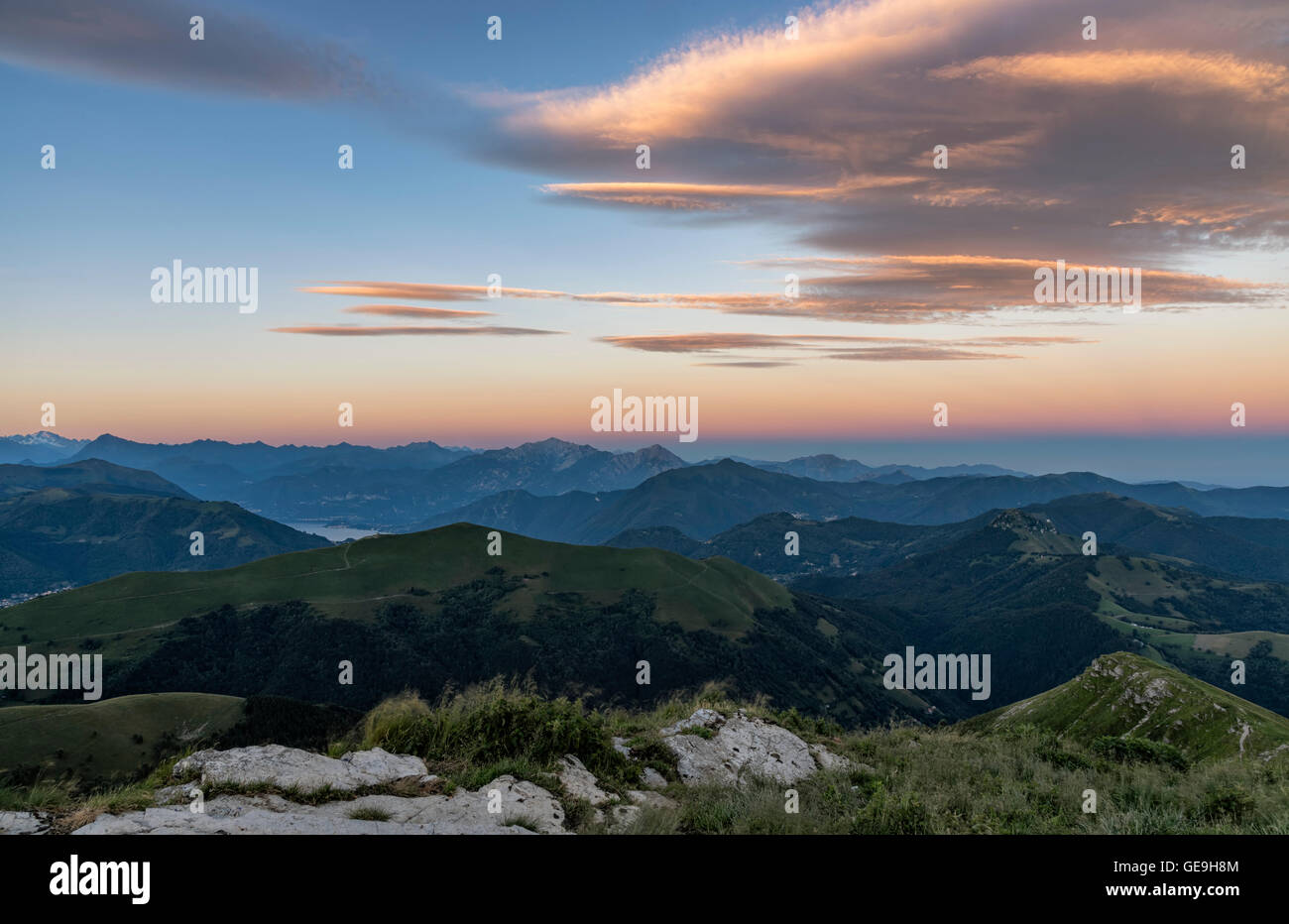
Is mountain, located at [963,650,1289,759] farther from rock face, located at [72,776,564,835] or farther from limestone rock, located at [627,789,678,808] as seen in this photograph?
rock face, located at [72,776,564,835]

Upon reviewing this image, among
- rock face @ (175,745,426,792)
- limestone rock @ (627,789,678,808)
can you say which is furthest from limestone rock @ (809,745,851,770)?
rock face @ (175,745,426,792)

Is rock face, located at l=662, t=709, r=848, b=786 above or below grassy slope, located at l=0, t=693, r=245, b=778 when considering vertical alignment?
above

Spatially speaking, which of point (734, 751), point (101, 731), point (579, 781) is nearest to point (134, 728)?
point (101, 731)

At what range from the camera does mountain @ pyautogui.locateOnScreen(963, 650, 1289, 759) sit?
3203 centimetres

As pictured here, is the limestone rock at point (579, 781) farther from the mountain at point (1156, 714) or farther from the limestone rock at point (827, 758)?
the mountain at point (1156, 714)

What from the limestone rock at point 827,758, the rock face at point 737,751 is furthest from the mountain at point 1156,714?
the rock face at point 737,751

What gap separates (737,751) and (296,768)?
11.5m

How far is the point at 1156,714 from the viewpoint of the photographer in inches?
1494

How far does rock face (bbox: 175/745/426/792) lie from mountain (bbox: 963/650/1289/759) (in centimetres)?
2349

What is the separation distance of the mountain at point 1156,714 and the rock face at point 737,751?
1127cm

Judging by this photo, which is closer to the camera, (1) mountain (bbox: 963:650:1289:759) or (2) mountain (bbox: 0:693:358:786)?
(1) mountain (bbox: 963:650:1289:759)

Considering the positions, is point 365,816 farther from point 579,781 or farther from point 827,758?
point 827,758

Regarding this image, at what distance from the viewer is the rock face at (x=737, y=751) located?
1583 cm
